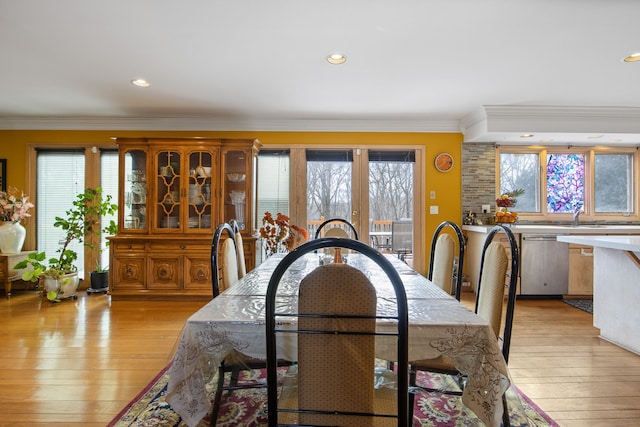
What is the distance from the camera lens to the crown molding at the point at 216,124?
4.51 m

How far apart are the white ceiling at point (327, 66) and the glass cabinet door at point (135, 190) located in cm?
61

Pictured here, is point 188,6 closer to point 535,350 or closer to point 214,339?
point 214,339

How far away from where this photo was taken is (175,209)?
13.7 ft

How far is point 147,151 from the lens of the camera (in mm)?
4133

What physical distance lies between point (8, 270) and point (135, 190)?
5.73ft

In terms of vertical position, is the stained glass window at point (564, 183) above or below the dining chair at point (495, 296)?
above

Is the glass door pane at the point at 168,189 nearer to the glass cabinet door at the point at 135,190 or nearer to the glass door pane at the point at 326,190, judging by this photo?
the glass cabinet door at the point at 135,190

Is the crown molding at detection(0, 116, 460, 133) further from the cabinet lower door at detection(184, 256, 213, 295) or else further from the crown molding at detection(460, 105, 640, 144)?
the cabinet lower door at detection(184, 256, 213, 295)

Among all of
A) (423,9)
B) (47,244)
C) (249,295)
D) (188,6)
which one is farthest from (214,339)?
(47,244)

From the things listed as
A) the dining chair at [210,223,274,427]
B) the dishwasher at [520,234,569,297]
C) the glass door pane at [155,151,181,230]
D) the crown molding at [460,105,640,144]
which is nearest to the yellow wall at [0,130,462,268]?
the glass door pane at [155,151,181,230]

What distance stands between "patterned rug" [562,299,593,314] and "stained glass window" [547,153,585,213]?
48.1 inches

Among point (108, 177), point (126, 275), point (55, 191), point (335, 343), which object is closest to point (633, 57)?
point (335, 343)

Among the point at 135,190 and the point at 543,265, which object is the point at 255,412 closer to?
the point at 135,190

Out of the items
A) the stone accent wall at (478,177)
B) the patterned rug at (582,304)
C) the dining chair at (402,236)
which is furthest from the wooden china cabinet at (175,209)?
the patterned rug at (582,304)
